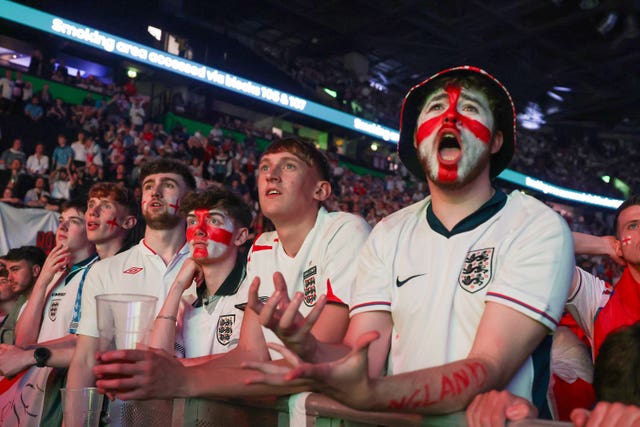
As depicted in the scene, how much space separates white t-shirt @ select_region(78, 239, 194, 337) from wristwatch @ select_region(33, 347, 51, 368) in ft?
1.11

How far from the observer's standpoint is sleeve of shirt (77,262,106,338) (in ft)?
11.4

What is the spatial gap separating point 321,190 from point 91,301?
170 centimetres

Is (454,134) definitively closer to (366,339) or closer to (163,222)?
(366,339)

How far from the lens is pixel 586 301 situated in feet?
11.1

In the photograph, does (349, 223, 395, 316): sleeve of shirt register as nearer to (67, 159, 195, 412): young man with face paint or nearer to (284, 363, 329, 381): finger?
→ (284, 363, 329, 381): finger

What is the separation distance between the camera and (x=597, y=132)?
3016 centimetres

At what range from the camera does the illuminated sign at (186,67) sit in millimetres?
15656

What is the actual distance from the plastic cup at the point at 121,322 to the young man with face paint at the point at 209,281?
1602 mm

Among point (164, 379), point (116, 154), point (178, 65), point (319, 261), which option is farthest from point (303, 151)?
point (178, 65)

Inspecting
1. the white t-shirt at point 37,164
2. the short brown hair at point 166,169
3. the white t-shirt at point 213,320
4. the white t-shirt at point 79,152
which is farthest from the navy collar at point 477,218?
the white t-shirt at point 79,152

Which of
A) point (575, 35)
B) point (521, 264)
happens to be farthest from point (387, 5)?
point (521, 264)

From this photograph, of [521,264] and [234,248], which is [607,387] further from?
[234,248]

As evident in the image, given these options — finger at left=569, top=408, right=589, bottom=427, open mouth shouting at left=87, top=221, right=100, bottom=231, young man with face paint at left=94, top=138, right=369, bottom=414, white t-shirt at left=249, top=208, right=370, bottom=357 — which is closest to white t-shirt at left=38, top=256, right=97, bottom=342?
open mouth shouting at left=87, top=221, right=100, bottom=231

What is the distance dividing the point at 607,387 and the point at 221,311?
2.20 metres
